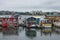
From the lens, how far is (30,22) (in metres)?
28.7

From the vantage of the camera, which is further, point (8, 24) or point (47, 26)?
point (8, 24)

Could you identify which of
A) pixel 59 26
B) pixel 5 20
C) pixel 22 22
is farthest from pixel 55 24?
pixel 5 20

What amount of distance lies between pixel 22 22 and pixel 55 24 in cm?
607

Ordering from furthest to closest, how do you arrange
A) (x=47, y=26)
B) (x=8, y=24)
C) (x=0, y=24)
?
(x=0, y=24) < (x=8, y=24) < (x=47, y=26)

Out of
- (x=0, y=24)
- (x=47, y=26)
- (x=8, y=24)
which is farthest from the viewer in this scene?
(x=0, y=24)

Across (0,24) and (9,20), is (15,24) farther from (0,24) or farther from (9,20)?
(0,24)

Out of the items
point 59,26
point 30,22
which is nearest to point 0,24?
point 30,22

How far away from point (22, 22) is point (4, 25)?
4.67 meters

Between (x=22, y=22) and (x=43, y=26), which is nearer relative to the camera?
(x=43, y=26)

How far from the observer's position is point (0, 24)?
1267 inches

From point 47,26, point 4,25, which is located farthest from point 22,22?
point 47,26

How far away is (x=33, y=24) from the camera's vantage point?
28.2 meters

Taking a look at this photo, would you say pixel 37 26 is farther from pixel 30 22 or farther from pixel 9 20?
pixel 9 20

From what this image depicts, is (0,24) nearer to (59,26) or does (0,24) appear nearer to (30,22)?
(30,22)
